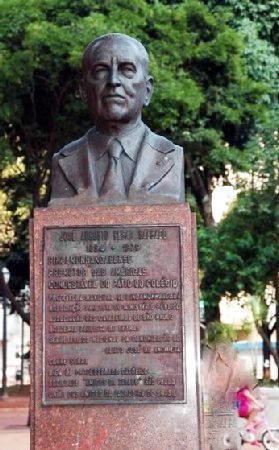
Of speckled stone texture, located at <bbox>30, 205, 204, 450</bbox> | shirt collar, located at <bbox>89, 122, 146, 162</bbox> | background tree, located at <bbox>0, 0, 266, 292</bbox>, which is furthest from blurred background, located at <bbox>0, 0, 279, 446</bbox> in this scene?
speckled stone texture, located at <bbox>30, 205, 204, 450</bbox>

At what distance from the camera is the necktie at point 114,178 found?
28.1 feet

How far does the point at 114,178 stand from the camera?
8.66 meters

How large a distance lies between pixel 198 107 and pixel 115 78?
43.6 feet

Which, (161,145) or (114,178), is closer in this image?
(114,178)

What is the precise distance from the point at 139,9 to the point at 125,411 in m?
14.7

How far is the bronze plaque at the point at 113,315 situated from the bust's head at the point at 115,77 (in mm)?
1005

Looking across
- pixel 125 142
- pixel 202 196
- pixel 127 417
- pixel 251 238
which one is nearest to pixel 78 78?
pixel 251 238

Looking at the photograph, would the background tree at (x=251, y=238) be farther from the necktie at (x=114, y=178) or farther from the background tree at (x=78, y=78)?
the necktie at (x=114, y=178)

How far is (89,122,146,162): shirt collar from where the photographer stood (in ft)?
29.0

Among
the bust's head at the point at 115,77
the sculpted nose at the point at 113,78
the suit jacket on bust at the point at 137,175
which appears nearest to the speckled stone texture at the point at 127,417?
the suit jacket on bust at the point at 137,175

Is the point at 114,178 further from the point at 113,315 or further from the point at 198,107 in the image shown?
the point at 198,107

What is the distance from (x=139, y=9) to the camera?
21672mm

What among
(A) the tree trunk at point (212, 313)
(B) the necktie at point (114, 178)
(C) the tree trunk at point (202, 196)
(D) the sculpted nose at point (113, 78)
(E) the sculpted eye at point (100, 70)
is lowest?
(B) the necktie at point (114, 178)

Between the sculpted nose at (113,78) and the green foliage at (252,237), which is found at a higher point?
the green foliage at (252,237)
